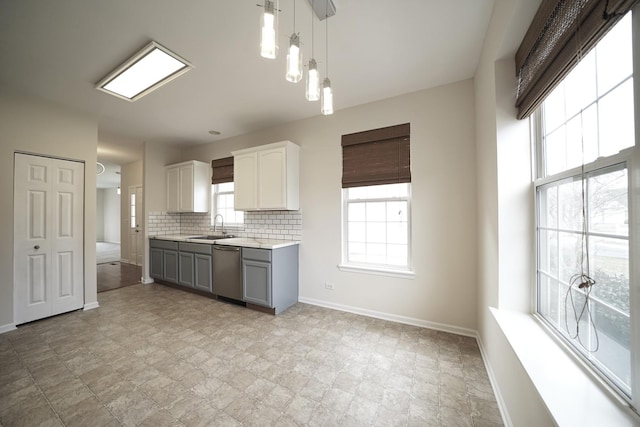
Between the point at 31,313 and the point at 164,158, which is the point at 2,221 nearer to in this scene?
the point at 31,313

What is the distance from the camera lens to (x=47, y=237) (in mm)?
2850

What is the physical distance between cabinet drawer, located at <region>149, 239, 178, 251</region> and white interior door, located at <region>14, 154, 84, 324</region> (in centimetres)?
108

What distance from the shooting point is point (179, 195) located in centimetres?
441

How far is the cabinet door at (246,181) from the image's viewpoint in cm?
345

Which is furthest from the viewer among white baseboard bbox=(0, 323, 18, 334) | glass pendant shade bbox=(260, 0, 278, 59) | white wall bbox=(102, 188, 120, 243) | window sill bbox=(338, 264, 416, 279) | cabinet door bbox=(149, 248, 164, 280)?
white wall bbox=(102, 188, 120, 243)

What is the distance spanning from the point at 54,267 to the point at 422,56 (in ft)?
16.1

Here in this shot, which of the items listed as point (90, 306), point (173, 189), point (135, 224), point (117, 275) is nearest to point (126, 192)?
point (135, 224)

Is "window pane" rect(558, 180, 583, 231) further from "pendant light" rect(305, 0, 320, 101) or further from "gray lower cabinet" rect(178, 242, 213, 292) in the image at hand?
"gray lower cabinet" rect(178, 242, 213, 292)

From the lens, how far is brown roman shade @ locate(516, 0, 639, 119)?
0.85 metres

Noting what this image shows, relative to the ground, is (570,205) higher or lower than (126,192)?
lower

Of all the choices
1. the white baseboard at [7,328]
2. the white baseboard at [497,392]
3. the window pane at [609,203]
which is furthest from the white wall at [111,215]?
the window pane at [609,203]

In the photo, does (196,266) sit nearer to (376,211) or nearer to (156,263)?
(156,263)

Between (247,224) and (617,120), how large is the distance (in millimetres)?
3951

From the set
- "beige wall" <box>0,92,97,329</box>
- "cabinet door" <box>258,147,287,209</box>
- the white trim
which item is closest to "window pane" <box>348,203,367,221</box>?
"cabinet door" <box>258,147,287,209</box>
